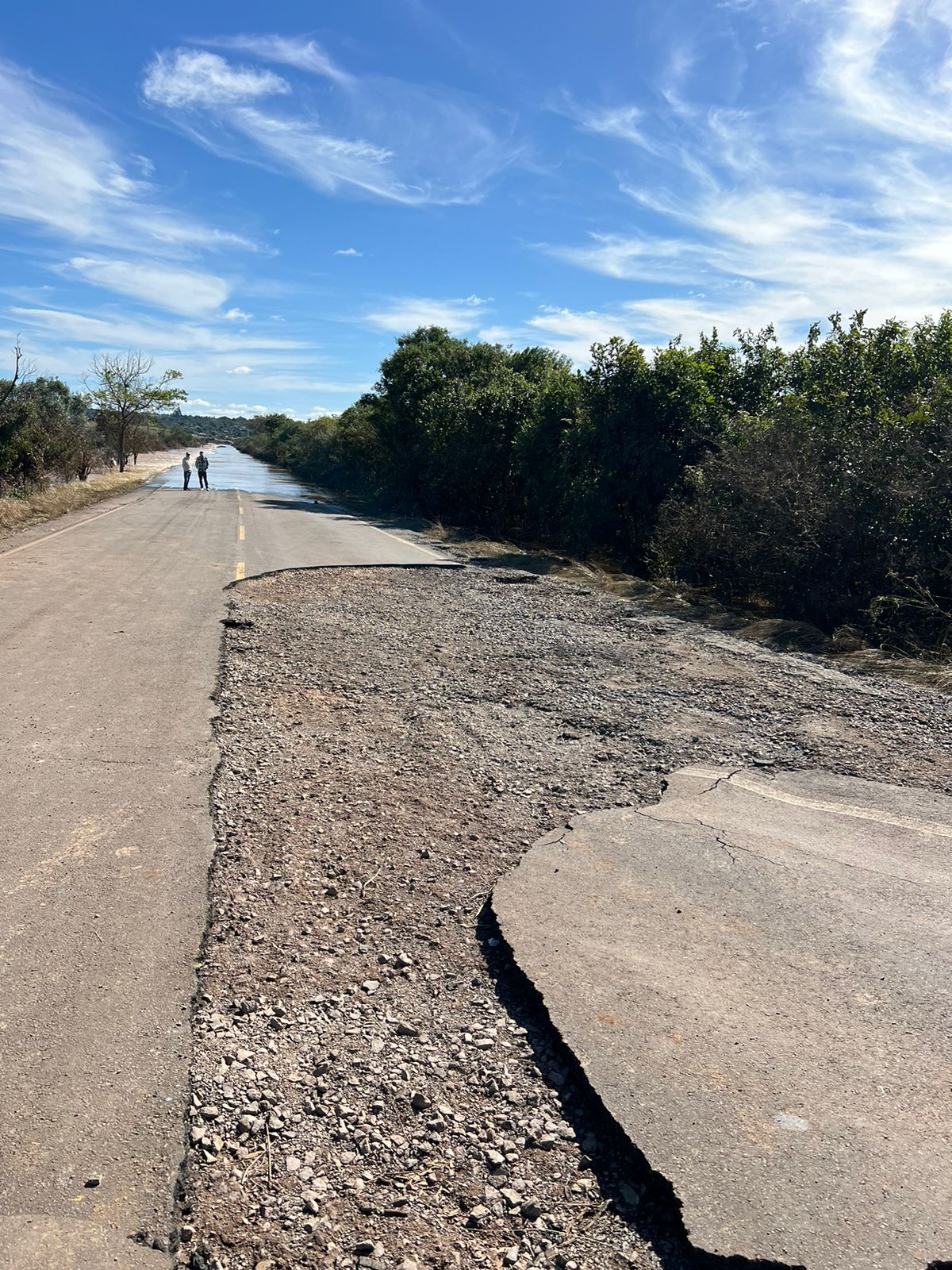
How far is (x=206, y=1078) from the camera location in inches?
109

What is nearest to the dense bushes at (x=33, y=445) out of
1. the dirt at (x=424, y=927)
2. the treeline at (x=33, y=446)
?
the treeline at (x=33, y=446)

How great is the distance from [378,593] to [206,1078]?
976cm

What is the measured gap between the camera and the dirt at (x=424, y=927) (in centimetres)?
233

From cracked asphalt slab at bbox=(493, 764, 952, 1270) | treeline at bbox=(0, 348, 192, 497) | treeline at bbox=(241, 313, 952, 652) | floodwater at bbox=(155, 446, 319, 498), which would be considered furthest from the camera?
floodwater at bbox=(155, 446, 319, 498)

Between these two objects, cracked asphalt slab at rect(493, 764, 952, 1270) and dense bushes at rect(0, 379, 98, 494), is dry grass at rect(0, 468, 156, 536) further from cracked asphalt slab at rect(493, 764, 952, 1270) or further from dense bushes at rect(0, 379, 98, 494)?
cracked asphalt slab at rect(493, 764, 952, 1270)

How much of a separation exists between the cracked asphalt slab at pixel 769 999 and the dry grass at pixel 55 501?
17062 mm

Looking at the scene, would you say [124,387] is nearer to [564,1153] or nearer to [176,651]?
[176,651]

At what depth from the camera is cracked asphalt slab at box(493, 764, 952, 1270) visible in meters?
2.33

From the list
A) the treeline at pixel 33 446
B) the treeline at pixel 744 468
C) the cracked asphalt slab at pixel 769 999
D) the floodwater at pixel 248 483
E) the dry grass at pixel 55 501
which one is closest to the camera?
the cracked asphalt slab at pixel 769 999

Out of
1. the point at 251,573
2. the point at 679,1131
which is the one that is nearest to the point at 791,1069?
the point at 679,1131

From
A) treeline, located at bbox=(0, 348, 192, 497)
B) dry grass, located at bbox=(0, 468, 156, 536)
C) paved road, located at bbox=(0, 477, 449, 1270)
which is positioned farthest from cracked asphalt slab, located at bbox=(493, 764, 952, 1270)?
treeline, located at bbox=(0, 348, 192, 497)

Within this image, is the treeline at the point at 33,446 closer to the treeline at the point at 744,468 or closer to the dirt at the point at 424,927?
the treeline at the point at 744,468

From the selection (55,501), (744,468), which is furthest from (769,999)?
(55,501)

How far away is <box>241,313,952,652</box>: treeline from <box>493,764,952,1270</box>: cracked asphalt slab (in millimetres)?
5489
